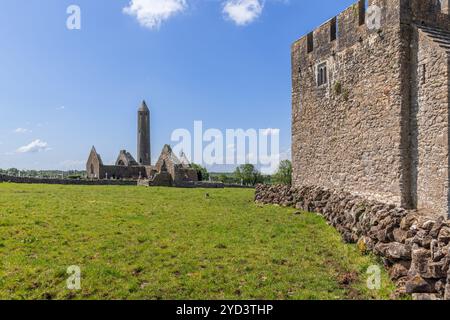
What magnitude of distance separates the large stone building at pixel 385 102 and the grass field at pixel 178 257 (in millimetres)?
2956

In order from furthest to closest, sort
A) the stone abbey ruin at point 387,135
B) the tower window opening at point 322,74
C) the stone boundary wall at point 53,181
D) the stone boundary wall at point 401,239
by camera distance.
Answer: the stone boundary wall at point 53,181 < the tower window opening at point 322,74 < the stone abbey ruin at point 387,135 < the stone boundary wall at point 401,239

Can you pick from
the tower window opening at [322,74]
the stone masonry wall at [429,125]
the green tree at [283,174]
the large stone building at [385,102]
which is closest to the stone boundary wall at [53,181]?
the tower window opening at [322,74]

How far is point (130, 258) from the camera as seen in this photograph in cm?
1049

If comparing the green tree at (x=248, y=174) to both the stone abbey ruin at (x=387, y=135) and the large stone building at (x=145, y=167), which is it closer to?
the large stone building at (x=145, y=167)

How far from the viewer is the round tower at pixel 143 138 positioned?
74500mm

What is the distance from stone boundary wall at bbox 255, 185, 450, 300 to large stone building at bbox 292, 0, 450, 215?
146 cm

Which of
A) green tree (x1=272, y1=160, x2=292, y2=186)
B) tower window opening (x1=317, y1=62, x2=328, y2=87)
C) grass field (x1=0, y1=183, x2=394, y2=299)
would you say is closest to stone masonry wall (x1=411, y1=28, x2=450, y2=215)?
grass field (x1=0, y1=183, x2=394, y2=299)

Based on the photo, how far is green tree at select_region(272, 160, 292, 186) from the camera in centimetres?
9250

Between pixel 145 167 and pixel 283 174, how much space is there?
45.2 metres

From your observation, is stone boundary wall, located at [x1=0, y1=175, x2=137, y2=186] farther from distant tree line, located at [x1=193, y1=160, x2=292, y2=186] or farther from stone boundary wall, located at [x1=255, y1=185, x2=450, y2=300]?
distant tree line, located at [x1=193, y1=160, x2=292, y2=186]

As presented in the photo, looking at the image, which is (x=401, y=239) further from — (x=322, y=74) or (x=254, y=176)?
(x=254, y=176)

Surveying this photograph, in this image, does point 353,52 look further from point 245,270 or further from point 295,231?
point 245,270
